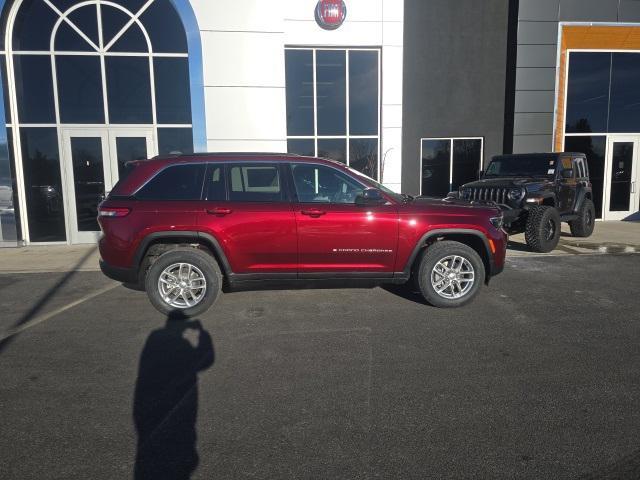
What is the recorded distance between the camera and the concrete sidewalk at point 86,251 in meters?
8.23

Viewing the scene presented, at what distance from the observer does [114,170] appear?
35.4 feet

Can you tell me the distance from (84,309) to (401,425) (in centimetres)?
447

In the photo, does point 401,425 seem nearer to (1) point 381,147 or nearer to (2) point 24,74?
(1) point 381,147

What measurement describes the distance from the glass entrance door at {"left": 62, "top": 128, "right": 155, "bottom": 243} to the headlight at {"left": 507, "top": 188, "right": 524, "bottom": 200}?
8.36m

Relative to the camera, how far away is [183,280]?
5152 mm

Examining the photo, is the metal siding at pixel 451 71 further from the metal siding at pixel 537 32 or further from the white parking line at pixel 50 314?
the white parking line at pixel 50 314

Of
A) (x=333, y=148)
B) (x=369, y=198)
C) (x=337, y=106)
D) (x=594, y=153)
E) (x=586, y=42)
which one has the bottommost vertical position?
(x=369, y=198)

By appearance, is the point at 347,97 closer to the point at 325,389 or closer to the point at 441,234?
the point at 441,234

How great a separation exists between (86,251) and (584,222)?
1163 cm

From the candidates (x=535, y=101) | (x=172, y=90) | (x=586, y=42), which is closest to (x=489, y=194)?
(x=535, y=101)

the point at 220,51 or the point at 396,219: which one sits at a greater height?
the point at 220,51

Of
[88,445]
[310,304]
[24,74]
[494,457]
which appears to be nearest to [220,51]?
[24,74]

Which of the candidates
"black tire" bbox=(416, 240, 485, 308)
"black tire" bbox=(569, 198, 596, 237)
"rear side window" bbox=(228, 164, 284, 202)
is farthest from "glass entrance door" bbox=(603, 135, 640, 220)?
"rear side window" bbox=(228, 164, 284, 202)

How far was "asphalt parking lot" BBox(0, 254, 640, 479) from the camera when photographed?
2.55m
